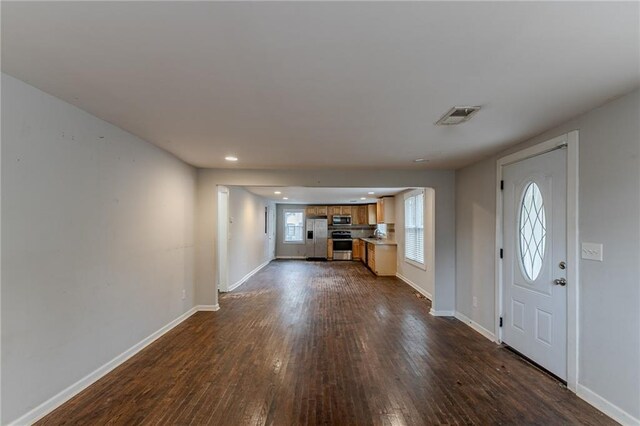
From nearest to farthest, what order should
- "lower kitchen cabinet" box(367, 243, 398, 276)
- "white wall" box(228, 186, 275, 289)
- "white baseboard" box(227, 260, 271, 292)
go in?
"white baseboard" box(227, 260, 271, 292), "white wall" box(228, 186, 275, 289), "lower kitchen cabinet" box(367, 243, 398, 276)

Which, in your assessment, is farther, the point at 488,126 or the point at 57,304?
the point at 488,126

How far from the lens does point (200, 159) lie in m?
4.26

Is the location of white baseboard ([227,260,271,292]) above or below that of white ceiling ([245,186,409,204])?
below

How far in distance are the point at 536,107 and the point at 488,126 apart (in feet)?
1.50

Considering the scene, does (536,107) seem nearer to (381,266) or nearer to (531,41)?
(531,41)

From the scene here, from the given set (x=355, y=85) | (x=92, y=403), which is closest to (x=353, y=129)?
(x=355, y=85)

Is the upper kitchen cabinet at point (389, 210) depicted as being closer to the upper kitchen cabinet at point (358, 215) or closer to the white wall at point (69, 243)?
the upper kitchen cabinet at point (358, 215)

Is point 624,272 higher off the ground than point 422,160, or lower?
lower

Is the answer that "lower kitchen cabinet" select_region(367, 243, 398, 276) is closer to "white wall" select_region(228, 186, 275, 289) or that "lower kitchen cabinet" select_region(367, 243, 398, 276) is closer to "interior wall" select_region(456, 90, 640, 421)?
"white wall" select_region(228, 186, 275, 289)

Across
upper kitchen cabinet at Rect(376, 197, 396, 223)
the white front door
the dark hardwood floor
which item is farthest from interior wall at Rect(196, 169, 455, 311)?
upper kitchen cabinet at Rect(376, 197, 396, 223)

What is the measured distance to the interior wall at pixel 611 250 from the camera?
212cm

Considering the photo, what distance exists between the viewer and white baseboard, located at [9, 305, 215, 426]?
210 centimetres

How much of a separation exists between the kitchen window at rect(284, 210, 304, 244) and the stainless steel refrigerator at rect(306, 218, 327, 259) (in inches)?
17.4

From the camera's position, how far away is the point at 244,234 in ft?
25.0
